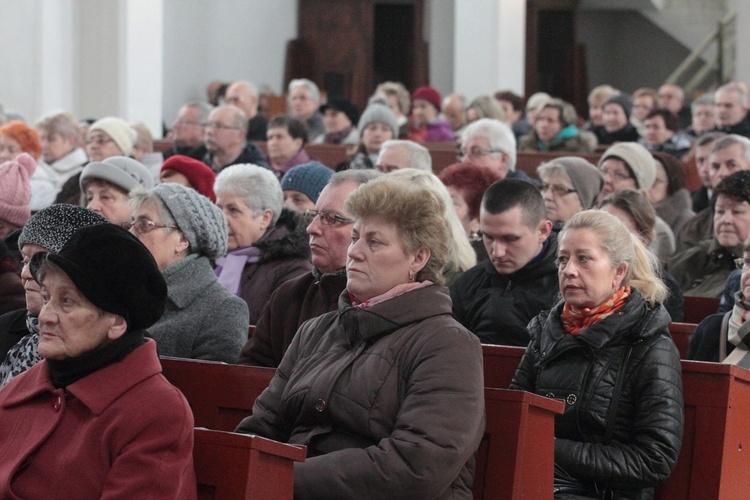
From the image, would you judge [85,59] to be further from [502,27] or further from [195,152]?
[502,27]

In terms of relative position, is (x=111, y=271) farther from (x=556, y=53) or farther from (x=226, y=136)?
(x=556, y=53)

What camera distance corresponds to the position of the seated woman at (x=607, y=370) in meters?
3.48

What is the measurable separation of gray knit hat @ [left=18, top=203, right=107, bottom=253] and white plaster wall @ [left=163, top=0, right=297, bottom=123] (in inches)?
489

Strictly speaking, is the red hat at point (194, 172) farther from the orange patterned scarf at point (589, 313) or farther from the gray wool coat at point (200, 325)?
the orange patterned scarf at point (589, 313)

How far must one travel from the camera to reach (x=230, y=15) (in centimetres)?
1761

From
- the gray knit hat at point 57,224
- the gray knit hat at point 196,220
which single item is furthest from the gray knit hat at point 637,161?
the gray knit hat at point 57,224

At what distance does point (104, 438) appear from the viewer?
2.76 m

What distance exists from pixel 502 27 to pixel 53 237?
457 inches

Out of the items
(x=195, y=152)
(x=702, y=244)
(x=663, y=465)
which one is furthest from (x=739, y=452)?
(x=195, y=152)

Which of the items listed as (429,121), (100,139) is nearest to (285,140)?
(100,139)

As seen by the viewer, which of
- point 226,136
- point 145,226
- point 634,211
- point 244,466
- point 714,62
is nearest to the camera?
point 244,466

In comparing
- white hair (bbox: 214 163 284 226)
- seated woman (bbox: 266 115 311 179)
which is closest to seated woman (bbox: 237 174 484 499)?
white hair (bbox: 214 163 284 226)

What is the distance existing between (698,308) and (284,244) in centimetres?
170

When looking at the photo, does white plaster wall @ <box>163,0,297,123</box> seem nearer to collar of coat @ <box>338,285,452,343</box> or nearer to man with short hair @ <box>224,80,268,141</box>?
man with short hair @ <box>224,80,268,141</box>
